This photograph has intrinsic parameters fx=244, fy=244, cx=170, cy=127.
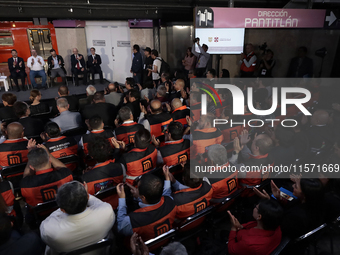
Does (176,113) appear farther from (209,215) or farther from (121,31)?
(121,31)

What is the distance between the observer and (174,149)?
10.7ft

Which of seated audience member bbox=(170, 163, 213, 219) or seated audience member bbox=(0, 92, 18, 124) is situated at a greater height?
seated audience member bbox=(0, 92, 18, 124)

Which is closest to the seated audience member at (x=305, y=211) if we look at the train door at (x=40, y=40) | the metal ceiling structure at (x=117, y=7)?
the metal ceiling structure at (x=117, y=7)

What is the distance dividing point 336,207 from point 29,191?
312 centimetres

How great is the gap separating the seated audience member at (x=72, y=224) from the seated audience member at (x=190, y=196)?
74 cm

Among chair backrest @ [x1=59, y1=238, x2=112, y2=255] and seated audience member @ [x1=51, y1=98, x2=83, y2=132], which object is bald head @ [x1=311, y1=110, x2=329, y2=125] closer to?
chair backrest @ [x1=59, y1=238, x2=112, y2=255]

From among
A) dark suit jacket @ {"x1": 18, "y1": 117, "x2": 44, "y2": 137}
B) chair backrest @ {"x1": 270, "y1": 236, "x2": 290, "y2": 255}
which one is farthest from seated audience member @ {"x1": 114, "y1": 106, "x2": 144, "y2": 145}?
chair backrest @ {"x1": 270, "y1": 236, "x2": 290, "y2": 255}

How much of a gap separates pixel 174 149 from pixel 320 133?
2.35 m

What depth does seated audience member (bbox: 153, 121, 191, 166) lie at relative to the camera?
3221mm

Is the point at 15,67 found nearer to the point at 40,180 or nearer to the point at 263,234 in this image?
the point at 40,180

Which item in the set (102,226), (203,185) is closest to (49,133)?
(102,226)

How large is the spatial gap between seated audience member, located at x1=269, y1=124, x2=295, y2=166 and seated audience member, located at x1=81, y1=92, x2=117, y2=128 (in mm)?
3025

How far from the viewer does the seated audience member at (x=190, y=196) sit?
2.37m

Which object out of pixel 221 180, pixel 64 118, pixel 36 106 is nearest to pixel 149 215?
pixel 221 180
